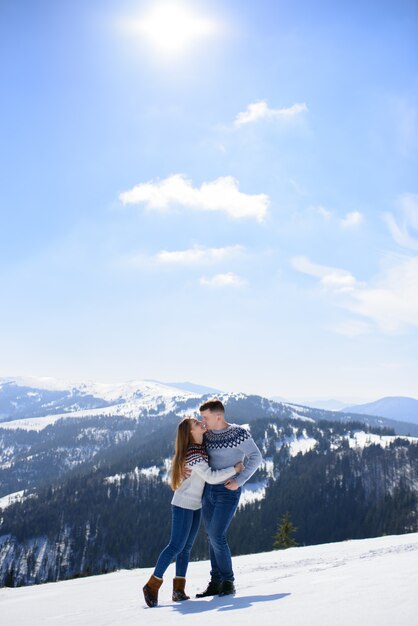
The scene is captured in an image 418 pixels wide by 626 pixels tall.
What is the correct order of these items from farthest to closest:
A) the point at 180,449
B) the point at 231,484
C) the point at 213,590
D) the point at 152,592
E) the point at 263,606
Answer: the point at 180,449
the point at 213,590
the point at 231,484
the point at 152,592
the point at 263,606

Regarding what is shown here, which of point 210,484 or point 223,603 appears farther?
point 210,484

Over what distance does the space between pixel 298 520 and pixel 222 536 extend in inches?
6894

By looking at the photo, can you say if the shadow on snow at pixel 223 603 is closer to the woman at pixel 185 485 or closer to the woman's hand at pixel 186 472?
the woman at pixel 185 485

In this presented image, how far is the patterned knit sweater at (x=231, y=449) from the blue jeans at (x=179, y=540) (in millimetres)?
856

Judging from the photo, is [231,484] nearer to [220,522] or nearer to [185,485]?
[220,522]

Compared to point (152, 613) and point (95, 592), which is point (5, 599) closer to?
point (95, 592)

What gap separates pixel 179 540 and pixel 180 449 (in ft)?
4.39

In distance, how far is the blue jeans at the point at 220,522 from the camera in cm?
599

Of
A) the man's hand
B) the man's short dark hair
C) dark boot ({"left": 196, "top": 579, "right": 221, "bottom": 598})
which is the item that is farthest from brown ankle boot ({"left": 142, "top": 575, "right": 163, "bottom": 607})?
the man's short dark hair

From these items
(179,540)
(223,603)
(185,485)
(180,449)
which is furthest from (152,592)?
(180,449)

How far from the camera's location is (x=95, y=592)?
773cm

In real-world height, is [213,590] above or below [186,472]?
below

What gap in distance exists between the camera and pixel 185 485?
6.20 m

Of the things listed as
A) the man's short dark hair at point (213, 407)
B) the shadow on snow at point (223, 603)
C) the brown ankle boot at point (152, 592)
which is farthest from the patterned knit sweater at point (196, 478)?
the shadow on snow at point (223, 603)
